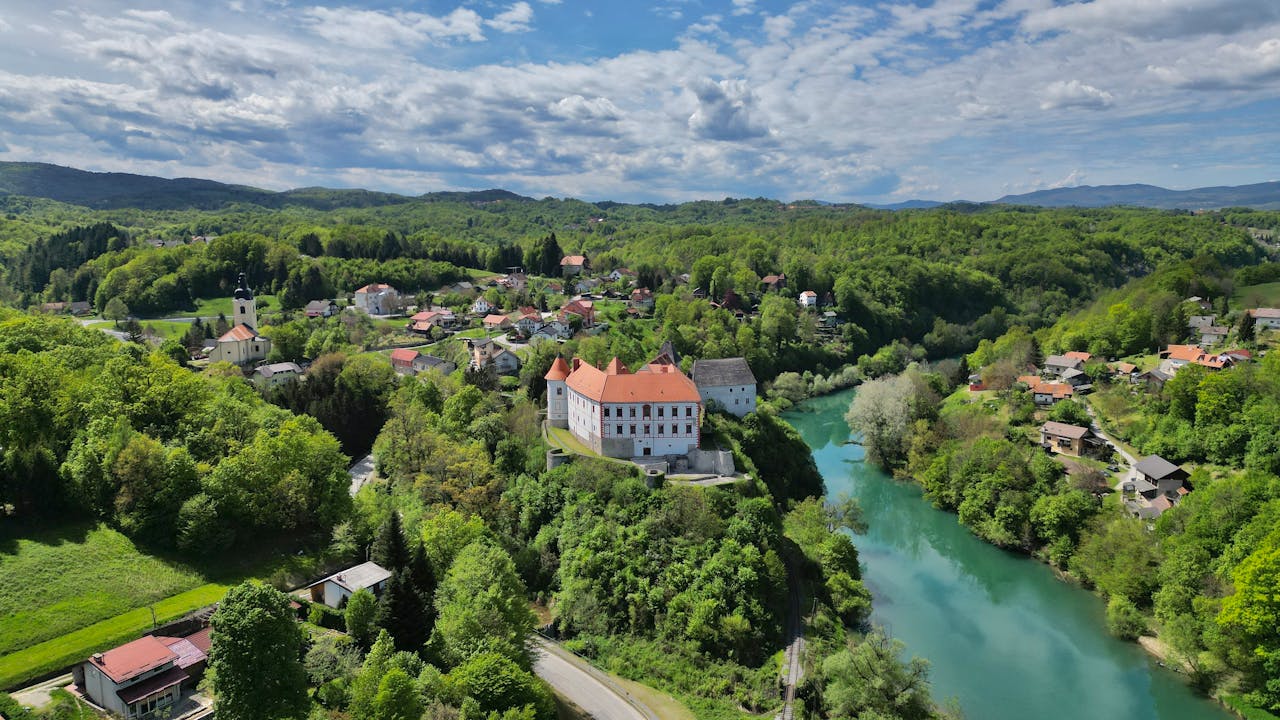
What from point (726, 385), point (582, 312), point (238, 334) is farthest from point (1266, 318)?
Result: point (238, 334)

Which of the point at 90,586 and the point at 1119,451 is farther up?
the point at 1119,451

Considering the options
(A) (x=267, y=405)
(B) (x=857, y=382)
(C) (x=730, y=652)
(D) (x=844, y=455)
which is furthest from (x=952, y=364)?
(A) (x=267, y=405)

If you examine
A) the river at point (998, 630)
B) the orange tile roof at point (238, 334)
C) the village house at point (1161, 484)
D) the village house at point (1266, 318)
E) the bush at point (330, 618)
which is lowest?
the river at point (998, 630)

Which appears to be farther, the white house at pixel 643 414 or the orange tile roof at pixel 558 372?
the orange tile roof at pixel 558 372

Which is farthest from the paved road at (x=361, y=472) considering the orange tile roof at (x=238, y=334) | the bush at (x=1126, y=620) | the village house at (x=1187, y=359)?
the village house at (x=1187, y=359)

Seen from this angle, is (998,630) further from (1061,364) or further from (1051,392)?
(1061,364)

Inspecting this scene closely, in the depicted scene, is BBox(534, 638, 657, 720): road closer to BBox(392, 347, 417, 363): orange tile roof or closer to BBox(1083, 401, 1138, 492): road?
BBox(1083, 401, 1138, 492): road

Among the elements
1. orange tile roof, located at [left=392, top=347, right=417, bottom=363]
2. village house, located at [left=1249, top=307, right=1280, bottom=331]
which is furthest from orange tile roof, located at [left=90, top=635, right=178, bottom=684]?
village house, located at [left=1249, top=307, right=1280, bottom=331]

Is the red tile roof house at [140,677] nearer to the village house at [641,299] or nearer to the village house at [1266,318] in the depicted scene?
the village house at [641,299]
